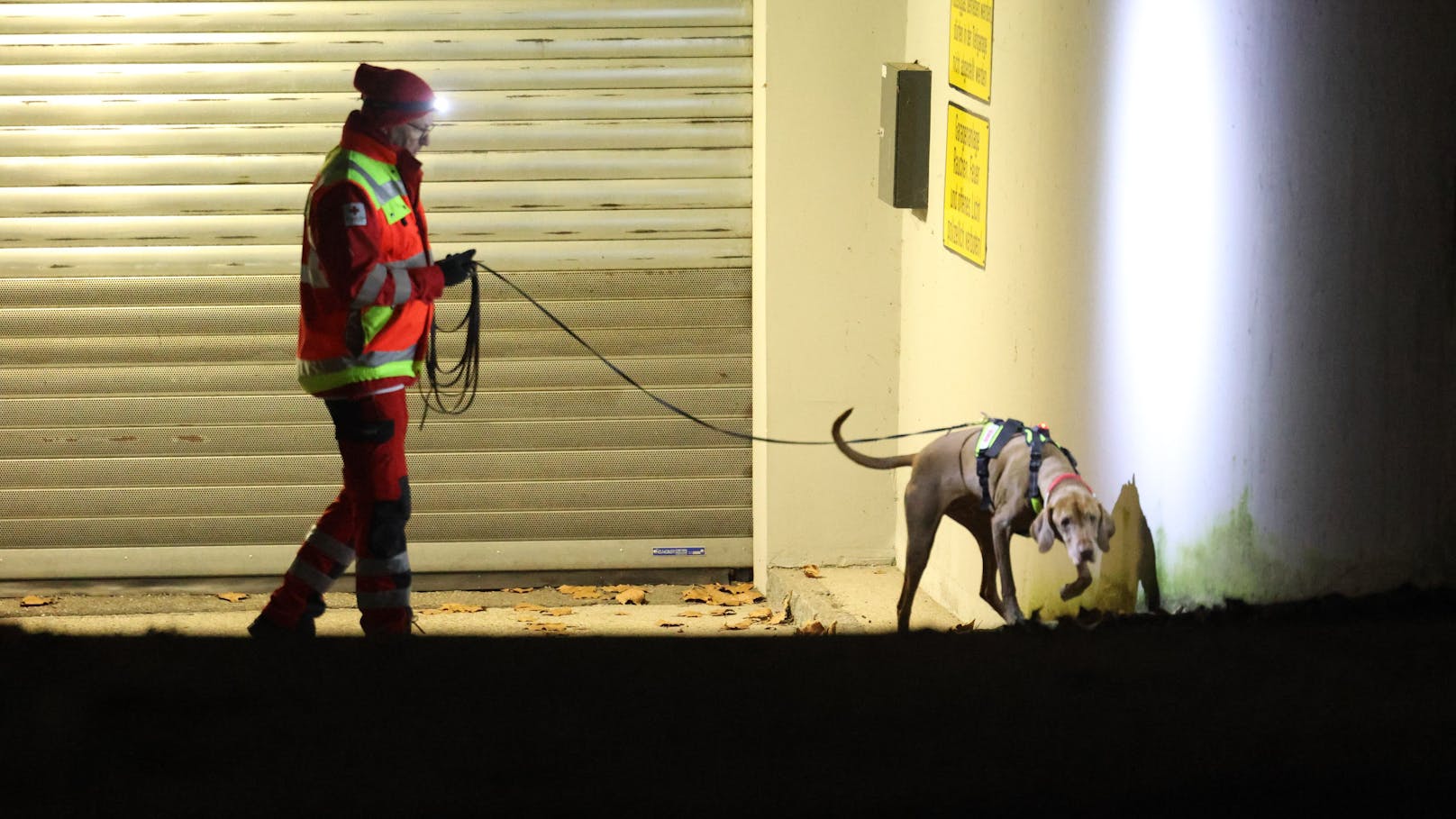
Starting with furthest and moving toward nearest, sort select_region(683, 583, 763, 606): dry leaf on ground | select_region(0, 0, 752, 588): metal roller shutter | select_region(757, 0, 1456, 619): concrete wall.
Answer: select_region(683, 583, 763, 606): dry leaf on ground, select_region(0, 0, 752, 588): metal roller shutter, select_region(757, 0, 1456, 619): concrete wall

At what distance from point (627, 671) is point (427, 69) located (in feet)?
15.8

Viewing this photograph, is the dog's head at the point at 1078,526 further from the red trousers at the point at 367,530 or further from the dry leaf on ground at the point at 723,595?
the dry leaf on ground at the point at 723,595

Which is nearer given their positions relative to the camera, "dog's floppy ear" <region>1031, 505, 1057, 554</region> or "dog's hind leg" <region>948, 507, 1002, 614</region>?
A: "dog's floppy ear" <region>1031, 505, 1057, 554</region>

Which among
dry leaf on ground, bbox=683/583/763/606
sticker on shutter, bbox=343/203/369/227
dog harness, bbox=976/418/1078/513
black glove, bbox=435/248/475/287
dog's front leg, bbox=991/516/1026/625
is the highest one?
sticker on shutter, bbox=343/203/369/227

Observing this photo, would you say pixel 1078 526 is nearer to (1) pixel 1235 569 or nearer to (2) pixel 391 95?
(1) pixel 1235 569

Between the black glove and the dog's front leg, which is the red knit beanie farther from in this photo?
the dog's front leg

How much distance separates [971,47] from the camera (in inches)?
248

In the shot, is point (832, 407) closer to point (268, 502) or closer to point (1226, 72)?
point (268, 502)

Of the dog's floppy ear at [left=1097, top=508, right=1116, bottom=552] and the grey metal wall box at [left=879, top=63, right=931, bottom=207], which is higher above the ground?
the grey metal wall box at [left=879, top=63, right=931, bottom=207]

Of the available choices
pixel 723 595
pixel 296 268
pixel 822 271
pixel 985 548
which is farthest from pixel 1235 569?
pixel 296 268

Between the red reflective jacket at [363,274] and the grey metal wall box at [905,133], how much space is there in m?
2.11

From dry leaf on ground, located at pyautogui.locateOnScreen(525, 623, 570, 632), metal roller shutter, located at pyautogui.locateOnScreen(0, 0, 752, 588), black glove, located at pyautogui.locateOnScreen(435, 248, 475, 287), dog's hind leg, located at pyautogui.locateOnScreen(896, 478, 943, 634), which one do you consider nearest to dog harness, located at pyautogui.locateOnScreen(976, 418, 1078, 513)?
dog's hind leg, located at pyautogui.locateOnScreen(896, 478, 943, 634)

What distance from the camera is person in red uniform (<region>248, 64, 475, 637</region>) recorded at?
5410mm

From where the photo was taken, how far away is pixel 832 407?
7.62m
